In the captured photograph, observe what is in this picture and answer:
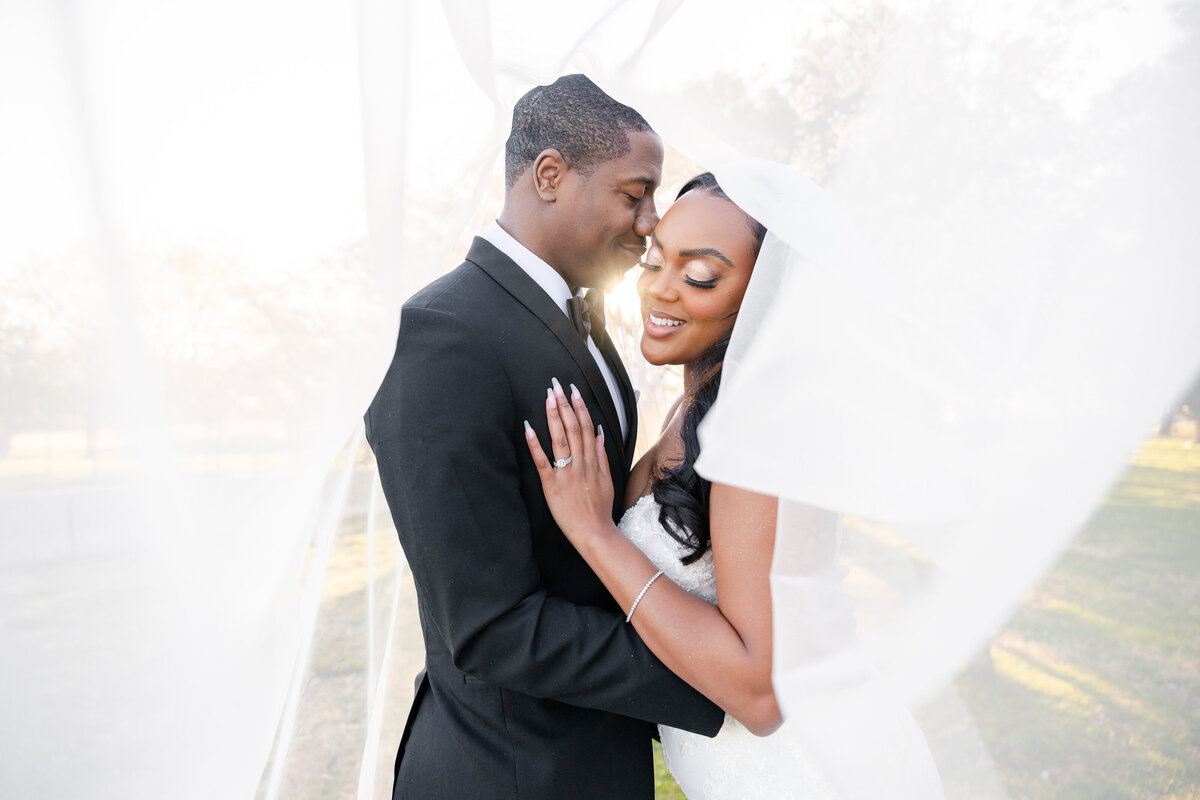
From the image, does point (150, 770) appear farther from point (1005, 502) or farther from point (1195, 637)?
point (1195, 637)

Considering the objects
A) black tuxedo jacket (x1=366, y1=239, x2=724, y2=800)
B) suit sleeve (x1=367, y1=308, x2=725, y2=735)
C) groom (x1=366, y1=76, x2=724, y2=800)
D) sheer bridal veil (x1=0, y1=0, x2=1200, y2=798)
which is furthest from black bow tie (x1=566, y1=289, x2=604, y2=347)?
sheer bridal veil (x1=0, y1=0, x2=1200, y2=798)

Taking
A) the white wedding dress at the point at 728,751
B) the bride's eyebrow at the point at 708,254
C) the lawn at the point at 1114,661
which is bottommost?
the white wedding dress at the point at 728,751

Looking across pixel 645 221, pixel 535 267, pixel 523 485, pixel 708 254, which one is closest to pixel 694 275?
pixel 708 254

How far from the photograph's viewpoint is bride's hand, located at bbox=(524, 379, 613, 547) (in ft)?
6.31

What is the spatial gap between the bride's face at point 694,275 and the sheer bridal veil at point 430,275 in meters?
0.62

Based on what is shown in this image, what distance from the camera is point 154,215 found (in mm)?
1104

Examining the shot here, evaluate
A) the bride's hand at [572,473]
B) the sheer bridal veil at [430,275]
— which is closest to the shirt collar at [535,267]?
the bride's hand at [572,473]

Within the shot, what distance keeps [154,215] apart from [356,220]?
9.9 inches

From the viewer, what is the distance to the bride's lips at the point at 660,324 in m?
2.12

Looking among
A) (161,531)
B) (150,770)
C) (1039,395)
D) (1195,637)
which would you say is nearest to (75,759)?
(150,770)

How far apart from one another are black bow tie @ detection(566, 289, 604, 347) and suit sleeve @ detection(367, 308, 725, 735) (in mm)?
412

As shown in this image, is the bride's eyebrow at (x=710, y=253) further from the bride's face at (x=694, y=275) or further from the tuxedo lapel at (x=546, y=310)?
the tuxedo lapel at (x=546, y=310)

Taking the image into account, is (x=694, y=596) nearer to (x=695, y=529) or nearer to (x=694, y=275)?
(x=695, y=529)

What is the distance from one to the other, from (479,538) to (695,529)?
22.3 inches
